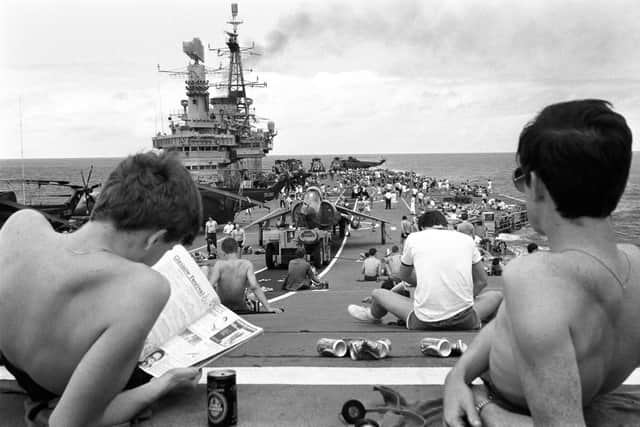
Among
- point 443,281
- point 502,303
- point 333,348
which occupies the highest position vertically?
point 502,303

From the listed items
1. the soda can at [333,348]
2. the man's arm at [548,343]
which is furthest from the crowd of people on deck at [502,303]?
the soda can at [333,348]

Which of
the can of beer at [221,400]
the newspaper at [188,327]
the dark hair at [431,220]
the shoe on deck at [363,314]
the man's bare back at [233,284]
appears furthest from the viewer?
the man's bare back at [233,284]

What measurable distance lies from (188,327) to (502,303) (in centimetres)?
179

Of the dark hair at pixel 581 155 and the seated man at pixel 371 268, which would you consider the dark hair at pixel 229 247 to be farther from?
the seated man at pixel 371 268

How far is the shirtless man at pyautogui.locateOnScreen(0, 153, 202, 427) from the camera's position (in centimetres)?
199

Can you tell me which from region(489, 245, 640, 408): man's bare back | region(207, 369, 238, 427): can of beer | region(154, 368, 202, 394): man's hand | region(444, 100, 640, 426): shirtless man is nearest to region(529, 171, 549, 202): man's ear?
region(444, 100, 640, 426): shirtless man

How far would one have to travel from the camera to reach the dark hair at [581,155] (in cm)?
164

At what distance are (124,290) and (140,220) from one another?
0.91ft

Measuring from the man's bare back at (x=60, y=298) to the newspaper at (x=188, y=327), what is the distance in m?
0.72

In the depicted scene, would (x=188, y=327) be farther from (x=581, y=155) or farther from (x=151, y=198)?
(x=581, y=155)

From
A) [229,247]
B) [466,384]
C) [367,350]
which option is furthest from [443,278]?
[229,247]

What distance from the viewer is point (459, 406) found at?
87.1 inches

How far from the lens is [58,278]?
205cm

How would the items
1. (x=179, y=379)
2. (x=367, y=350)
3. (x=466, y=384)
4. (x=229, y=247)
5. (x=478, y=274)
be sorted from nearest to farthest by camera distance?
1. (x=466, y=384)
2. (x=179, y=379)
3. (x=367, y=350)
4. (x=478, y=274)
5. (x=229, y=247)
